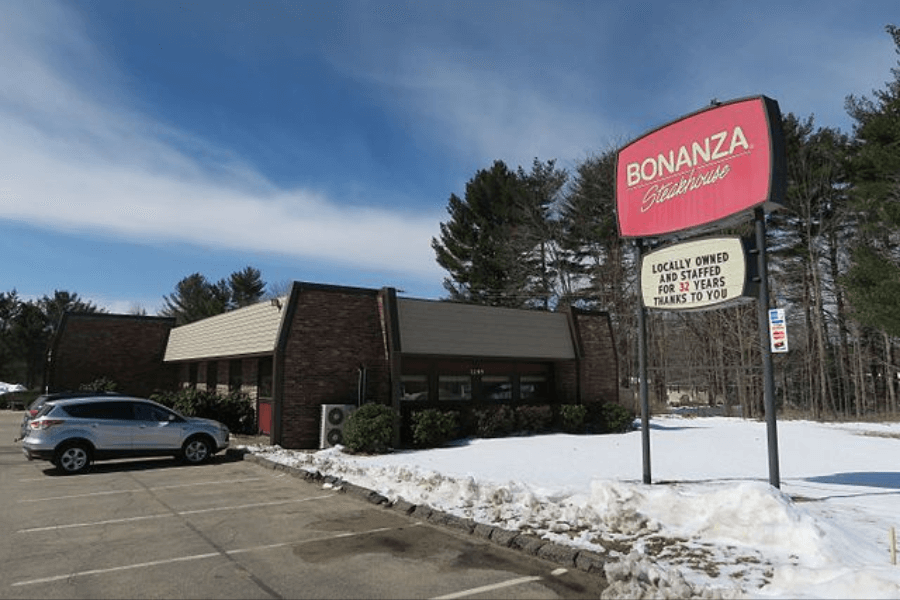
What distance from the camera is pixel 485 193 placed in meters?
46.7

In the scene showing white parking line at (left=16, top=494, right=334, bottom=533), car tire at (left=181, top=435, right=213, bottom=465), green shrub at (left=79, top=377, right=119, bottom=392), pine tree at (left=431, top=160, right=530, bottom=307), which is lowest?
white parking line at (left=16, top=494, right=334, bottom=533)

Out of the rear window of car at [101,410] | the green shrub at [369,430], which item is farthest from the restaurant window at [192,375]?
the green shrub at [369,430]

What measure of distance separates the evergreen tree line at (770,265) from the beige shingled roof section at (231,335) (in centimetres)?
1734

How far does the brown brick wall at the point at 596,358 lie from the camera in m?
22.5

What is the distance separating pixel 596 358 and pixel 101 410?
53.3 feet

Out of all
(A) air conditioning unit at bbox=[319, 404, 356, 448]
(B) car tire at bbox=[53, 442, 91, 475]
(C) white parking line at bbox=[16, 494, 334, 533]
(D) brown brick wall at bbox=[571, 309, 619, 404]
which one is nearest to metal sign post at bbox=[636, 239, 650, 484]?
(C) white parking line at bbox=[16, 494, 334, 533]

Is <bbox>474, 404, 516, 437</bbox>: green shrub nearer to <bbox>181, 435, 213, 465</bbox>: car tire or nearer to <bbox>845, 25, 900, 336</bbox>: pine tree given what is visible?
<bbox>181, 435, 213, 465</bbox>: car tire

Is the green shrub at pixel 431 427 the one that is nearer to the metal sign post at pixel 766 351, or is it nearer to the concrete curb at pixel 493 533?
the concrete curb at pixel 493 533

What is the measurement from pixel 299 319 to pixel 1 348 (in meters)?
53.9

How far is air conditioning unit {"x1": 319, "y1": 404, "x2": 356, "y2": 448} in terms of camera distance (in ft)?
55.6

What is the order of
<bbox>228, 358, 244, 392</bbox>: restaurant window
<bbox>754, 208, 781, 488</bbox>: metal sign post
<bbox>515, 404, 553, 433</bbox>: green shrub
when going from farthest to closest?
1. <bbox>228, 358, 244, 392</bbox>: restaurant window
2. <bbox>515, 404, 553, 433</bbox>: green shrub
3. <bbox>754, 208, 781, 488</bbox>: metal sign post

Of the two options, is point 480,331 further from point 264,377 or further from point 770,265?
point 770,265

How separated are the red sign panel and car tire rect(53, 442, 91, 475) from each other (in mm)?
12275

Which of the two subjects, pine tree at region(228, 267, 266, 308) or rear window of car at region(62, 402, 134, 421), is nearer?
rear window of car at region(62, 402, 134, 421)
